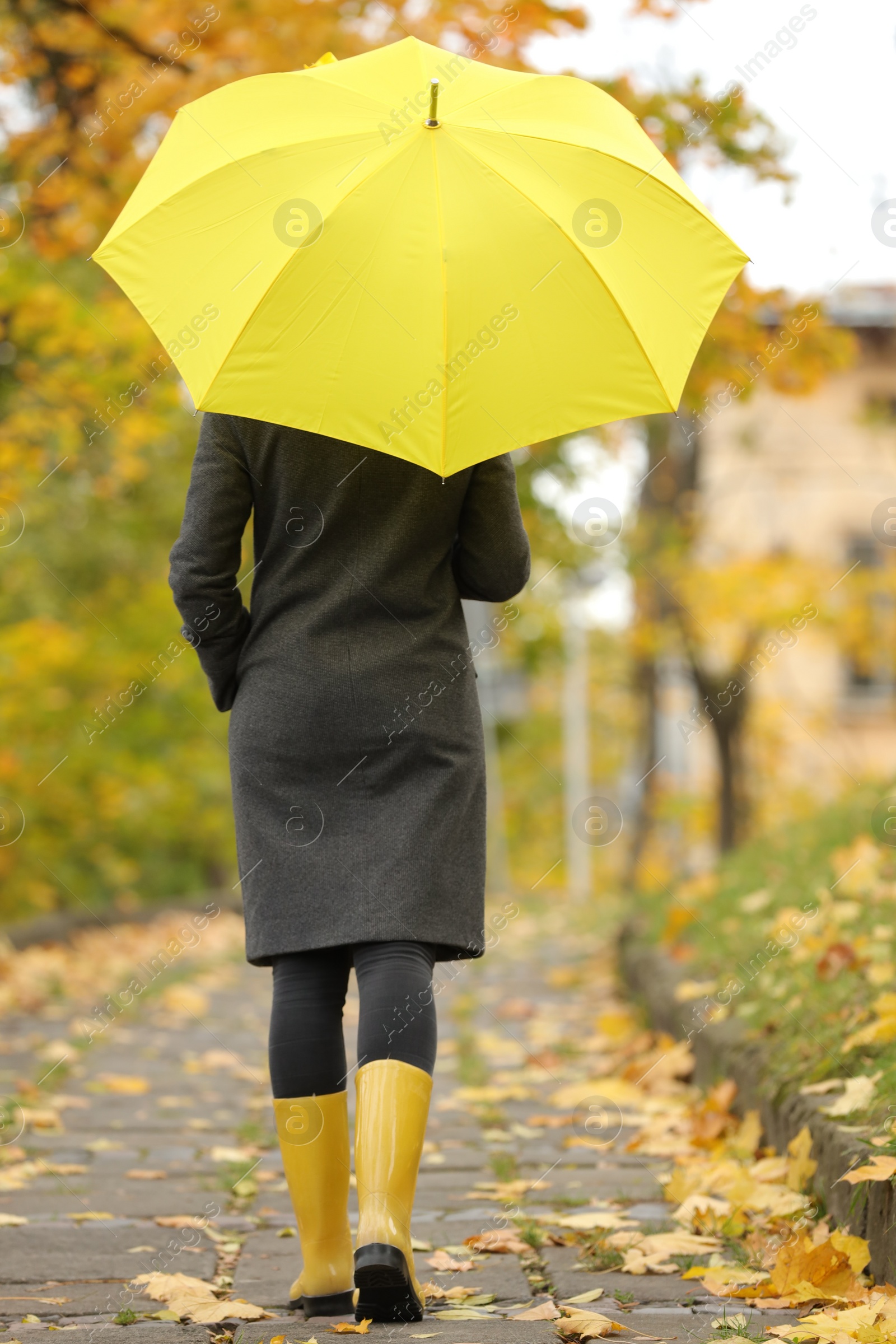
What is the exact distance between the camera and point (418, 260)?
2.41 metres

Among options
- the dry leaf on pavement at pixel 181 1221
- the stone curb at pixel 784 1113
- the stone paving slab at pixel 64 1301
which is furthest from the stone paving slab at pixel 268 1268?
the stone curb at pixel 784 1113

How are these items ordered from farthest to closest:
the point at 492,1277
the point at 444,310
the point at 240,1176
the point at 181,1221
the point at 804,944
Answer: the point at 804,944
the point at 240,1176
the point at 181,1221
the point at 492,1277
the point at 444,310

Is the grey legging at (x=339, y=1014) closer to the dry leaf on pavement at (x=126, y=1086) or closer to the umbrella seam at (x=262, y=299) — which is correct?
the umbrella seam at (x=262, y=299)

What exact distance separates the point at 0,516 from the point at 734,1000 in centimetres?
537

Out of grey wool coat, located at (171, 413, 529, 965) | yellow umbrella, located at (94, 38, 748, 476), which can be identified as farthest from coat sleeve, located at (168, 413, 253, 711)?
yellow umbrella, located at (94, 38, 748, 476)

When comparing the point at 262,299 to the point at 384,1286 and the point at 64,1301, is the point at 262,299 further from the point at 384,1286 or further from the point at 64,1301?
the point at 64,1301

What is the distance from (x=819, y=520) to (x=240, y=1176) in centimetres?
2044

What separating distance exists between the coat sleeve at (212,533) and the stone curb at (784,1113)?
158cm

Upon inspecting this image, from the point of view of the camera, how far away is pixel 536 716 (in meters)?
31.0

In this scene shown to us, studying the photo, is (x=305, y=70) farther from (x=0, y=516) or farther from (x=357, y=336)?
(x=0, y=516)

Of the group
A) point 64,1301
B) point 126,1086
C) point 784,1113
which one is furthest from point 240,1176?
point 784,1113

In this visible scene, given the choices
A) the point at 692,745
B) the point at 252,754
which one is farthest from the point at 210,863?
the point at 252,754

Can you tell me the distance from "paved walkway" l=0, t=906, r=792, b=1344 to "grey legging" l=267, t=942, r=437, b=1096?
0.42 metres

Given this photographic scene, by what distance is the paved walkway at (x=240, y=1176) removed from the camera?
260 centimetres
